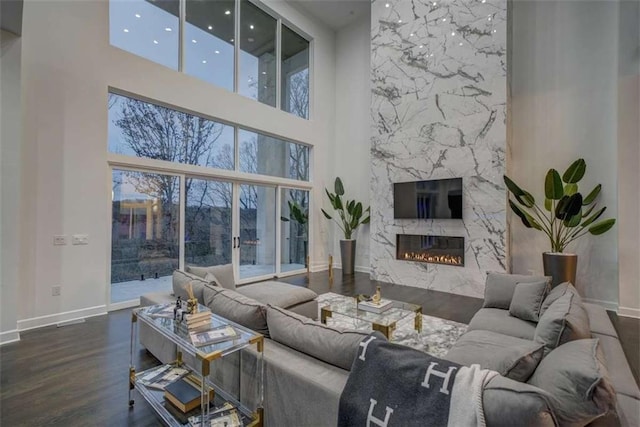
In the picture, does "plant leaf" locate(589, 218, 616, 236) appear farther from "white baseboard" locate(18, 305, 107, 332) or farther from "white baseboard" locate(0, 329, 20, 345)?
"white baseboard" locate(0, 329, 20, 345)

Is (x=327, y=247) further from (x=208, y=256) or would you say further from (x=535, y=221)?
(x=535, y=221)

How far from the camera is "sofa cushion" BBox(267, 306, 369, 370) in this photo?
155 centimetres

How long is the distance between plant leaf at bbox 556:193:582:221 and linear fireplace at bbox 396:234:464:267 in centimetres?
155

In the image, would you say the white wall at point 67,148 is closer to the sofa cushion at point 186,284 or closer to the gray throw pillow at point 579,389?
the sofa cushion at point 186,284

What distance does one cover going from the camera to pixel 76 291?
4.11m

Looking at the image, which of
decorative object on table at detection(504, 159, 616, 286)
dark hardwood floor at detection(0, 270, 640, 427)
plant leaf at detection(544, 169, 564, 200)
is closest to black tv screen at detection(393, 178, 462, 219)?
decorative object on table at detection(504, 159, 616, 286)

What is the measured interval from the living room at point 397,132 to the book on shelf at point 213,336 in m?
3.10

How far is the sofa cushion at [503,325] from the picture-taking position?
103 inches

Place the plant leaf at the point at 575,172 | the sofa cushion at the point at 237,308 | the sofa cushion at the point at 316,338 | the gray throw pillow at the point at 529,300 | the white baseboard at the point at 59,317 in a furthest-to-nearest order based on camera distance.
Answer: the plant leaf at the point at 575,172
the white baseboard at the point at 59,317
the gray throw pillow at the point at 529,300
the sofa cushion at the point at 237,308
the sofa cushion at the point at 316,338

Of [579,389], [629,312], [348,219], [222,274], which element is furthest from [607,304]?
[222,274]

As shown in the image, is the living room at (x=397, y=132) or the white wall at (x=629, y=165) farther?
the white wall at (x=629, y=165)

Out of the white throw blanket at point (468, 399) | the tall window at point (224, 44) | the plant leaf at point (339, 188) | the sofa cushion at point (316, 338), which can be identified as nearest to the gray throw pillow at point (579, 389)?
the white throw blanket at point (468, 399)

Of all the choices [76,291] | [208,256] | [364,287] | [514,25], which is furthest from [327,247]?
[514,25]

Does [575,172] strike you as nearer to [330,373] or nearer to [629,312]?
[629,312]
